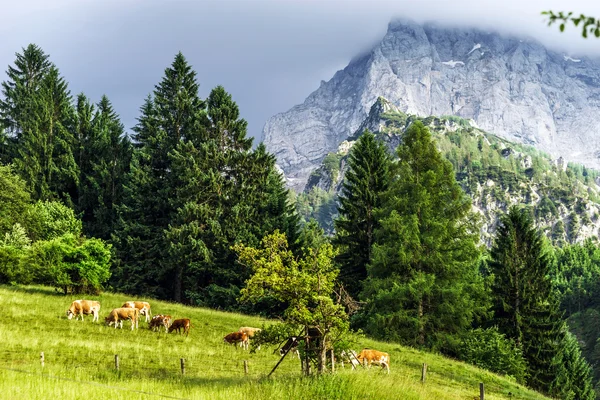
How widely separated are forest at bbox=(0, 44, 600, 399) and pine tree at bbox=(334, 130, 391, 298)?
0.15 metres

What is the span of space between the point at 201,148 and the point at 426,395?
42.1 metres

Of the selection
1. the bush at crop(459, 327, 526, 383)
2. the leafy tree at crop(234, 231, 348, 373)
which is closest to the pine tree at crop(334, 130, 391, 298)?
the bush at crop(459, 327, 526, 383)

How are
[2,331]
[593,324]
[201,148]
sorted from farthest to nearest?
[593,324] → [201,148] → [2,331]

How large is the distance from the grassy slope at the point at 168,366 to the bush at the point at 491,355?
14.8 feet

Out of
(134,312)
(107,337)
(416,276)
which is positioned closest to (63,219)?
(134,312)

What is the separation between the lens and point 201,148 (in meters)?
54.2

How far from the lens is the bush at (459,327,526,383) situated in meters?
34.5

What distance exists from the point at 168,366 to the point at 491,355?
22.9 meters

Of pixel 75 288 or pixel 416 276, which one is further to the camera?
pixel 75 288

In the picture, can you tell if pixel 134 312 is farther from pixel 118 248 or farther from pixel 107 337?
pixel 118 248

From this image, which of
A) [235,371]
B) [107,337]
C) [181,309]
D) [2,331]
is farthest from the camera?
[181,309]

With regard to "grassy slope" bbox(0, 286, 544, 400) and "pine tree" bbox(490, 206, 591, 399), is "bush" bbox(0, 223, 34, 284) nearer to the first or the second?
"grassy slope" bbox(0, 286, 544, 400)

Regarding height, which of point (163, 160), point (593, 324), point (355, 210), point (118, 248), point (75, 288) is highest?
point (163, 160)

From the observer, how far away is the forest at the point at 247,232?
117 ft
